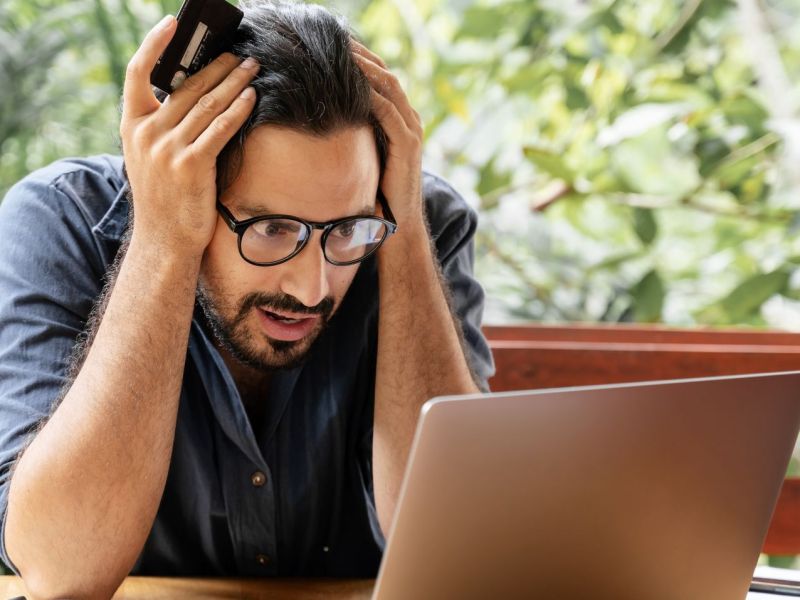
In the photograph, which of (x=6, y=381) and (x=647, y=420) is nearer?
(x=647, y=420)

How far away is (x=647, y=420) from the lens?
80cm

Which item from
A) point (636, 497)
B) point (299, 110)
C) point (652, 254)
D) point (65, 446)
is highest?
point (299, 110)

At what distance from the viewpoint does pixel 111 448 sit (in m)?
1.11

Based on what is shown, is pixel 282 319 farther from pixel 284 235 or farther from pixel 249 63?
pixel 249 63

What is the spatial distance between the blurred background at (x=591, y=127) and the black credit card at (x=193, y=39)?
111cm

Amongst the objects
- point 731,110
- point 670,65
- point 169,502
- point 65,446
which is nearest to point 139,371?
point 65,446

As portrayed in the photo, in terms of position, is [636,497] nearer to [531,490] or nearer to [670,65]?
[531,490]

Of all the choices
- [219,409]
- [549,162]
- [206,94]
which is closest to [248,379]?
[219,409]

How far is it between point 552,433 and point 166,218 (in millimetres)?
593

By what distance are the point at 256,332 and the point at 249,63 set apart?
1.07 feet

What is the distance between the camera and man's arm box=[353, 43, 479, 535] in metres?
1.34

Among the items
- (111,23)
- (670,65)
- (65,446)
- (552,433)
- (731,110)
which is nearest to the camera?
(552,433)

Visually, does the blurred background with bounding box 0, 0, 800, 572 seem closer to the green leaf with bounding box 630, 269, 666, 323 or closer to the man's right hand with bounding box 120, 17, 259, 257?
the green leaf with bounding box 630, 269, 666, 323

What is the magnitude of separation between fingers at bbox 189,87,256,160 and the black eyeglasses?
8cm
